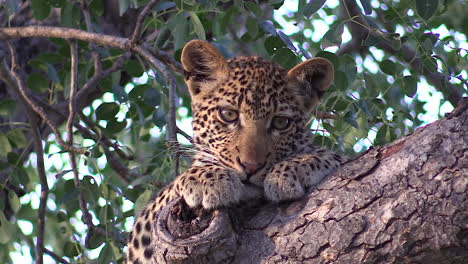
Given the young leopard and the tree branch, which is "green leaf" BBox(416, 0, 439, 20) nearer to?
the tree branch

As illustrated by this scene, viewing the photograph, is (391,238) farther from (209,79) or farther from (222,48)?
(222,48)

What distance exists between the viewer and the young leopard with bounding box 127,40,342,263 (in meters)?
4.14

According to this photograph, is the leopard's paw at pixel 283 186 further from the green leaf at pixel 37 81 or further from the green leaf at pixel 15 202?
the green leaf at pixel 37 81

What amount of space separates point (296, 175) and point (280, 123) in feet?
2.74

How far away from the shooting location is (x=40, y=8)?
5.69 metres

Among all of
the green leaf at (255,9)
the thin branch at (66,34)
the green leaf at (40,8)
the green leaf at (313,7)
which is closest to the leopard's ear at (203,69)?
the green leaf at (255,9)

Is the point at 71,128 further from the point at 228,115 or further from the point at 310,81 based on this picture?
the point at 310,81

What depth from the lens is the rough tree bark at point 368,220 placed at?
3.35 metres

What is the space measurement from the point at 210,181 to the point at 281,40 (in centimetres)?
138

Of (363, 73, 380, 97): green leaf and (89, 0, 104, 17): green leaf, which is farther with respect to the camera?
Result: (89, 0, 104, 17): green leaf

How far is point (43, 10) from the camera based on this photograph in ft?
18.8

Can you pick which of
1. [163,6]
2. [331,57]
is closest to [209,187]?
[331,57]

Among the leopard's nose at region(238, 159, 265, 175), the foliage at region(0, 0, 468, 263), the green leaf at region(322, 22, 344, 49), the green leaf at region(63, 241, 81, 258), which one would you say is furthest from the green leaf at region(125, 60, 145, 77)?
the green leaf at region(322, 22, 344, 49)

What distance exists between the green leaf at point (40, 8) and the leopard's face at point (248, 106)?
1.35 m
